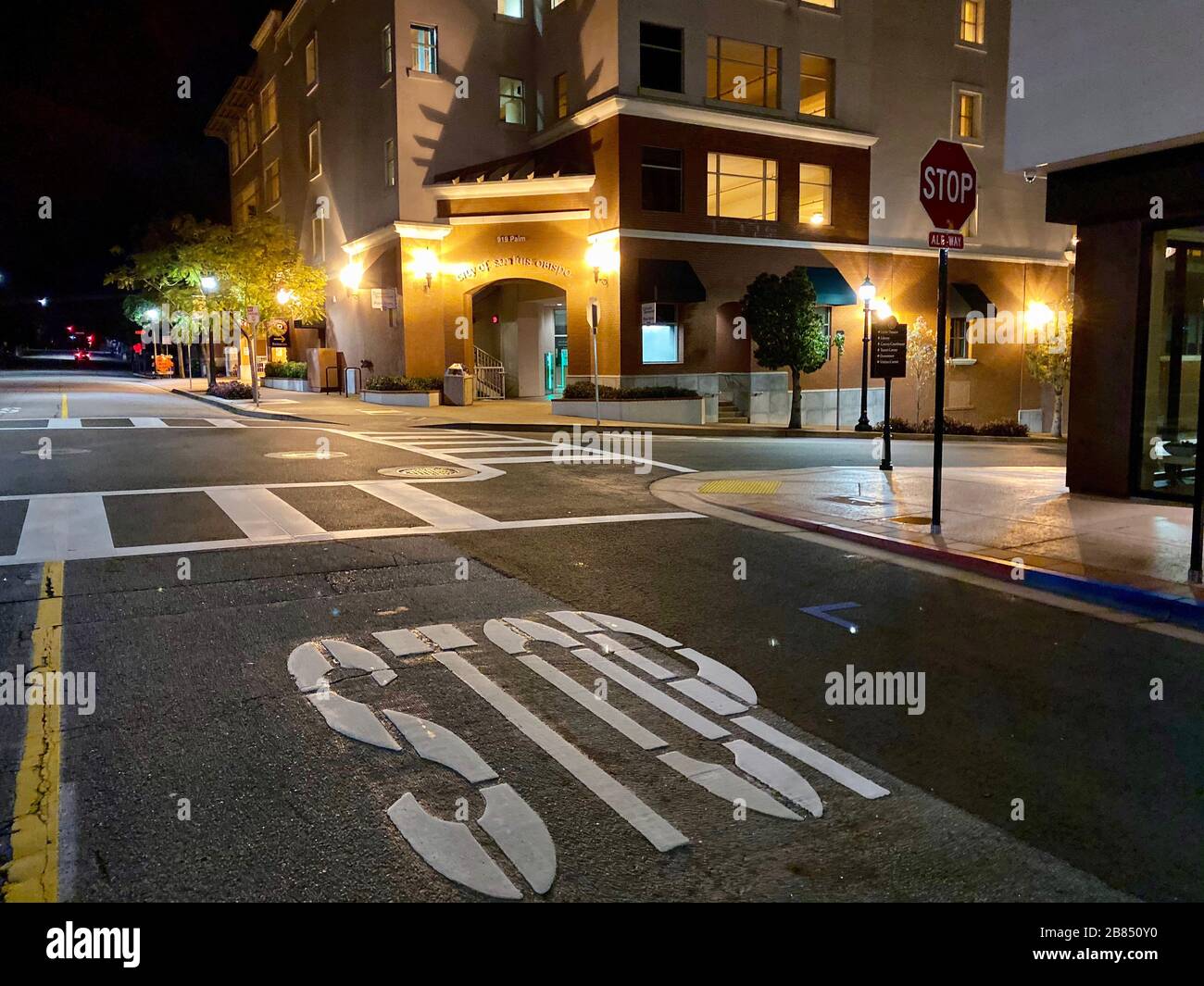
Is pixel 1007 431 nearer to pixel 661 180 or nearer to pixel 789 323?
pixel 789 323

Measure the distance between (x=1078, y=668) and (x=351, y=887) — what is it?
15.2ft

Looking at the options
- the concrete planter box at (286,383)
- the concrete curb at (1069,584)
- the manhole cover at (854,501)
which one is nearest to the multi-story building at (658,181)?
the concrete planter box at (286,383)

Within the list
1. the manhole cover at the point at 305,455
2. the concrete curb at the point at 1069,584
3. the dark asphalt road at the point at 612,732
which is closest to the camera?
the dark asphalt road at the point at 612,732

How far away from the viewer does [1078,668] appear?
6070mm

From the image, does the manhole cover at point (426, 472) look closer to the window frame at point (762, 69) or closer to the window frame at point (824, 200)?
the window frame at point (762, 69)

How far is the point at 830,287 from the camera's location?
3250cm

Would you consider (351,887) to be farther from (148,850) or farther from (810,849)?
(810,849)

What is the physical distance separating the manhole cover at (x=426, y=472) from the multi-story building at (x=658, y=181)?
13.8 metres

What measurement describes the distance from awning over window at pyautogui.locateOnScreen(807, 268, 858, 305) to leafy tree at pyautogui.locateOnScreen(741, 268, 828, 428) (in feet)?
14.6

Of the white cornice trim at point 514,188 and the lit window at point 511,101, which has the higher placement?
the lit window at point 511,101

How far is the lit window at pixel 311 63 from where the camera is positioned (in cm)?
3938

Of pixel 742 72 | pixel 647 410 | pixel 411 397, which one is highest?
pixel 742 72

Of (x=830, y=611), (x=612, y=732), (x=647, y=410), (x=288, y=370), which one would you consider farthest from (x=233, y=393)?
(x=612, y=732)

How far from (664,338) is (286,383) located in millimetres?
19209
